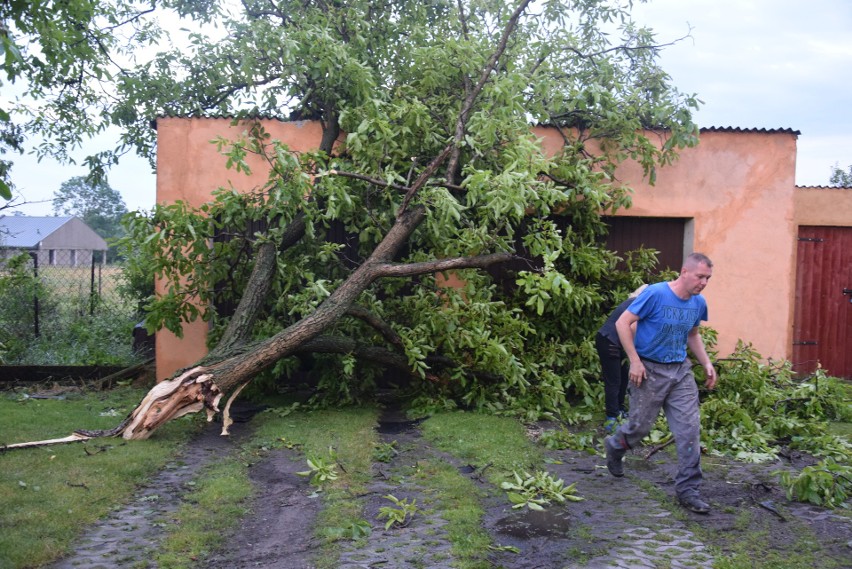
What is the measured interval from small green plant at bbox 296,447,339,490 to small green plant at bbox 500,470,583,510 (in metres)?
1.28

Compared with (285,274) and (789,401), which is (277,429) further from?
(789,401)

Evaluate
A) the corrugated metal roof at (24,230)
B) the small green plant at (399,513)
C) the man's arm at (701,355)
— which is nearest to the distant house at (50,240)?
the corrugated metal roof at (24,230)

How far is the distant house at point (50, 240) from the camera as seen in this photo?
38.8 ft

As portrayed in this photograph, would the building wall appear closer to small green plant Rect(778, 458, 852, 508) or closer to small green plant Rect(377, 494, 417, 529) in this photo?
small green plant Rect(778, 458, 852, 508)

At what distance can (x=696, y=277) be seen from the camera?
496 centimetres

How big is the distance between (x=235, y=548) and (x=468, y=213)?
5.09 m

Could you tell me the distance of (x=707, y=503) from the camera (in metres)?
5.07

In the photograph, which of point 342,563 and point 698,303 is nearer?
point 342,563

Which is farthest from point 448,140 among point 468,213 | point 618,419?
point 618,419

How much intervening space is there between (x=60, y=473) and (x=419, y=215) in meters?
4.23

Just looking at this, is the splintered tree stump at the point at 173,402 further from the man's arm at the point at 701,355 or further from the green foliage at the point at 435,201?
the man's arm at the point at 701,355

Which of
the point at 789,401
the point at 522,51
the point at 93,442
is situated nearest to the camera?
the point at 93,442

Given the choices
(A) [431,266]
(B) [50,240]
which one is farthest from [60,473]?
(B) [50,240]

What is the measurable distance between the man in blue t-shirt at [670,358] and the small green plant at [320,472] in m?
2.29
